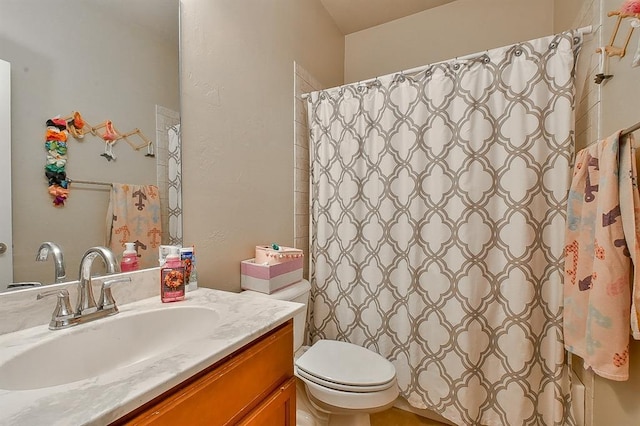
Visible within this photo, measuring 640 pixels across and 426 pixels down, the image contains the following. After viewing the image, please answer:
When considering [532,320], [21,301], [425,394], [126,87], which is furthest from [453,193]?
[21,301]

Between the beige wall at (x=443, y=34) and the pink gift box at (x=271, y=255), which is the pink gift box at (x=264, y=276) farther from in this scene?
the beige wall at (x=443, y=34)

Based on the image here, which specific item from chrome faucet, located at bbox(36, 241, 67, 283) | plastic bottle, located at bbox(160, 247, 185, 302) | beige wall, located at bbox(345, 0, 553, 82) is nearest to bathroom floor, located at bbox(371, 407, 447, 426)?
plastic bottle, located at bbox(160, 247, 185, 302)

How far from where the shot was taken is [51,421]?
0.39m

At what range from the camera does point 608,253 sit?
3.14 feet

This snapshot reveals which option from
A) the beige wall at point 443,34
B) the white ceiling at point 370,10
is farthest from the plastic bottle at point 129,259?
the beige wall at point 443,34

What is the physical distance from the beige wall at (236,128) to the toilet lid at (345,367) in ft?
1.63

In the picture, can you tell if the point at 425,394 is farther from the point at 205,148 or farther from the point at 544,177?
the point at 205,148

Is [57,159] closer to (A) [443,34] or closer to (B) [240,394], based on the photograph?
(B) [240,394]

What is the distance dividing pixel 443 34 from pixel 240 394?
8.42 feet

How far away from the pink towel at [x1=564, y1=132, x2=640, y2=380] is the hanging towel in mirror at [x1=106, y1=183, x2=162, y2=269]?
5.15 ft

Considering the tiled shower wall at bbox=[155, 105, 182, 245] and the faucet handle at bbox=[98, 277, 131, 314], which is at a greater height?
the tiled shower wall at bbox=[155, 105, 182, 245]

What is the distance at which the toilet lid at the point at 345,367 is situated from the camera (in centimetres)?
116

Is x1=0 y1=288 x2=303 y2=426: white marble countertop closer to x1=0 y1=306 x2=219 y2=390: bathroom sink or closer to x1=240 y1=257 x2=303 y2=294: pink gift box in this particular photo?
x1=0 y1=306 x2=219 y2=390: bathroom sink

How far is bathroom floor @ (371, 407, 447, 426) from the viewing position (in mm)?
1523
